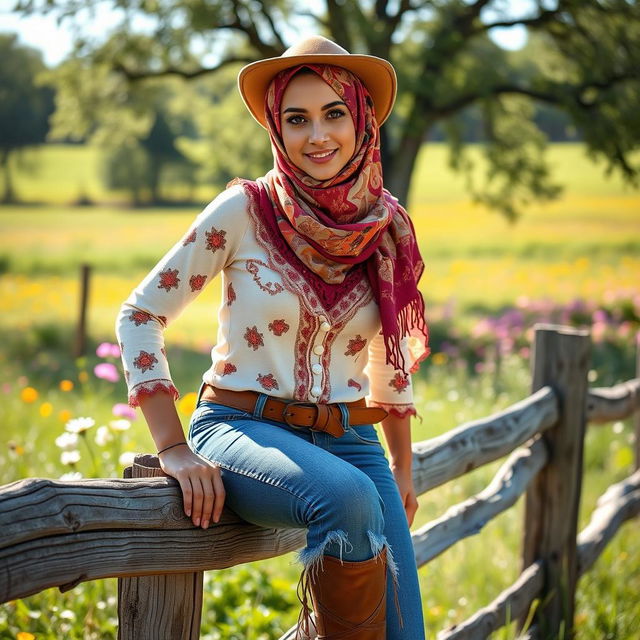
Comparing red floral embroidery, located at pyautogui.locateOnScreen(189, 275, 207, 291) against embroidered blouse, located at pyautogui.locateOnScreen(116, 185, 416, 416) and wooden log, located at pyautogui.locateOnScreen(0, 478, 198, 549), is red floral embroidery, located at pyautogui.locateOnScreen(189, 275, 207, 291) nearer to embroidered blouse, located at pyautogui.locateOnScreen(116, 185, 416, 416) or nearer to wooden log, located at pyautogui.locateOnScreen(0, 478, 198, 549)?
embroidered blouse, located at pyautogui.locateOnScreen(116, 185, 416, 416)

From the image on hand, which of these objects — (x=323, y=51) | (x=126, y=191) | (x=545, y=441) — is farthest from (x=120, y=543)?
(x=126, y=191)

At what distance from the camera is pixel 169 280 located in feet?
6.10

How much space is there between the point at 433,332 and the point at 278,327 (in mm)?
9675

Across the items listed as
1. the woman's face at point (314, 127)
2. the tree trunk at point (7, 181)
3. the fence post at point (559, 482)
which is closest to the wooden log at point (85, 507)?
the woman's face at point (314, 127)

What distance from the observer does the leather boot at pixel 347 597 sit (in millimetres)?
1674

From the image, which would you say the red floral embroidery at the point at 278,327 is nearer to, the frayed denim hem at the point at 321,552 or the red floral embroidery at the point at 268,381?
the red floral embroidery at the point at 268,381

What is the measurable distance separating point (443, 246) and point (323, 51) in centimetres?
1806

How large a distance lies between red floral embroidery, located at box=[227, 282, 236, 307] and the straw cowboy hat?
547 millimetres

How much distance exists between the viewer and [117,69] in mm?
12109

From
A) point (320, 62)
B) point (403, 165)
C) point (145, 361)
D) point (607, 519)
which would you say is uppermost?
point (403, 165)

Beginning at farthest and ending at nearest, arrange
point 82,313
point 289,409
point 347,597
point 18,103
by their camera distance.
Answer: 1. point 18,103
2. point 82,313
3. point 289,409
4. point 347,597

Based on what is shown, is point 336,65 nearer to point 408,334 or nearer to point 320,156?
point 320,156

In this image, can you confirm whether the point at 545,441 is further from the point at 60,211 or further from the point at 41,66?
the point at 60,211

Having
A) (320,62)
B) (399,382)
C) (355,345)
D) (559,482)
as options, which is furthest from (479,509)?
(320,62)
